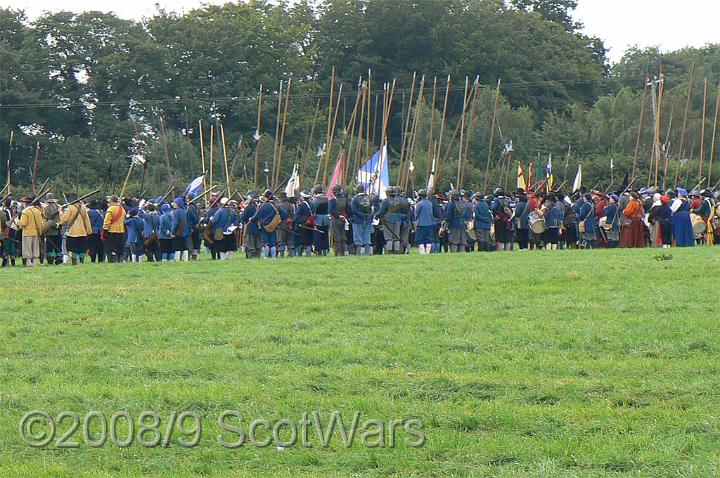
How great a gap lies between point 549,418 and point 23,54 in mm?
64111

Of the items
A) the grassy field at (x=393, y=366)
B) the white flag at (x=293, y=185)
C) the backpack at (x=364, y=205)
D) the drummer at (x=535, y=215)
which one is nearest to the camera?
the grassy field at (x=393, y=366)

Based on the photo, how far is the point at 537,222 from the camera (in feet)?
106

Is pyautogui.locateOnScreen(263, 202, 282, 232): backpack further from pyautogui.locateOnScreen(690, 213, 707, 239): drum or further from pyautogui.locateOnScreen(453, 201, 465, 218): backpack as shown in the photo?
pyautogui.locateOnScreen(690, 213, 707, 239): drum

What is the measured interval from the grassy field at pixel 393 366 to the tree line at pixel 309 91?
97.6ft

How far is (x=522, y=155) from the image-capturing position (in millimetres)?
62906

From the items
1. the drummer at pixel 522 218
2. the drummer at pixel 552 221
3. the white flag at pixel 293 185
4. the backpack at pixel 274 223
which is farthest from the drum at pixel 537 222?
the white flag at pixel 293 185

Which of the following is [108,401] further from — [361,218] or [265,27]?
[265,27]

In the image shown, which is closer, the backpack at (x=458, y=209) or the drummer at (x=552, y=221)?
the backpack at (x=458, y=209)

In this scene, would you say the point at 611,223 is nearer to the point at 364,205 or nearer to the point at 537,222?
the point at 537,222

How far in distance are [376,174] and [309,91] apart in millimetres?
35874

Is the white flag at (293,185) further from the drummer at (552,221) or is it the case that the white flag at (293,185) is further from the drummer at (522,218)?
the drummer at (552,221)

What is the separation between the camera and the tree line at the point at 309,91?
60.8 meters

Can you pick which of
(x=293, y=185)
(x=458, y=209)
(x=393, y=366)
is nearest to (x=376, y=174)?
(x=293, y=185)

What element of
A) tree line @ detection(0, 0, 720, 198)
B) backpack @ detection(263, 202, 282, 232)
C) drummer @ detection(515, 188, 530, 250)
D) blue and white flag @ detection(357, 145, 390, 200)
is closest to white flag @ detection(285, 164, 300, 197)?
blue and white flag @ detection(357, 145, 390, 200)
